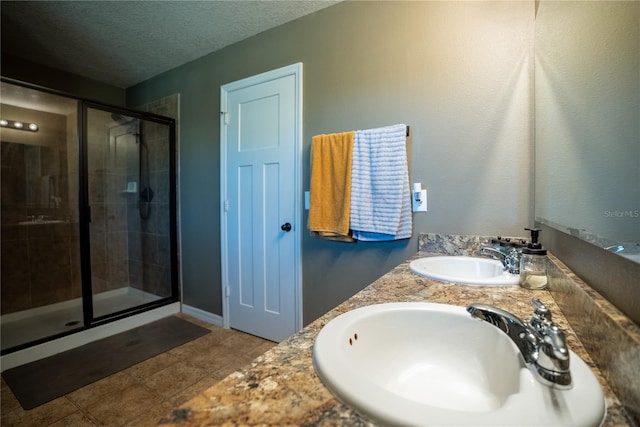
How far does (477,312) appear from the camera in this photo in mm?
611

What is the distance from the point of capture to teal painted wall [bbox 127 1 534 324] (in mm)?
1308

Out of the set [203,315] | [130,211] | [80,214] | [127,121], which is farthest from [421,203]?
[130,211]

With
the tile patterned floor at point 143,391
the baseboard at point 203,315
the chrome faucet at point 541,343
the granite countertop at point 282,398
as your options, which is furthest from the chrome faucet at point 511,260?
the baseboard at point 203,315

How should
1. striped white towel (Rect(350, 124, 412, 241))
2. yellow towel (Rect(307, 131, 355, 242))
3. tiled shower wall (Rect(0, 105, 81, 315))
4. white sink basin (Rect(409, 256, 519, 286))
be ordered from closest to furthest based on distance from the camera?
white sink basin (Rect(409, 256, 519, 286))
striped white towel (Rect(350, 124, 412, 241))
yellow towel (Rect(307, 131, 355, 242))
tiled shower wall (Rect(0, 105, 81, 315))

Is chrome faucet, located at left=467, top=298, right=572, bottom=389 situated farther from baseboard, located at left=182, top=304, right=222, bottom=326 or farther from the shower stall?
the shower stall

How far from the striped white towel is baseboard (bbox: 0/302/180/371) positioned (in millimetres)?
2062

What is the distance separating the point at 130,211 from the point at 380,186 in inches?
109

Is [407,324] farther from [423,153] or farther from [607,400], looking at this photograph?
[423,153]

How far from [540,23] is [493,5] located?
253 mm

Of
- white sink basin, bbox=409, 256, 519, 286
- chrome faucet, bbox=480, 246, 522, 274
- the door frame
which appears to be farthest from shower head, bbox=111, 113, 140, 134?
chrome faucet, bbox=480, 246, 522, 274

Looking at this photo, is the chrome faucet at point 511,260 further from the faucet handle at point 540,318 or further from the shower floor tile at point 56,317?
the shower floor tile at point 56,317

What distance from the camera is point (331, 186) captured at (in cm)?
170

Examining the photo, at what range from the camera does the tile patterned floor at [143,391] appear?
134 centimetres

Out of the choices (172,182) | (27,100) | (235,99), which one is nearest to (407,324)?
(235,99)
